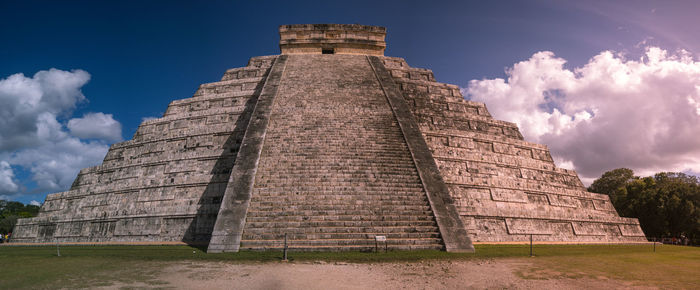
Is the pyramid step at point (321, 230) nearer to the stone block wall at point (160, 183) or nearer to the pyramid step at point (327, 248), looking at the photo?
the pyramid step at point (327, 248)

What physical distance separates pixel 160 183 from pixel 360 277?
9.93 metres

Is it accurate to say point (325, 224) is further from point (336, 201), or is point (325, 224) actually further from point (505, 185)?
point (505, 185)

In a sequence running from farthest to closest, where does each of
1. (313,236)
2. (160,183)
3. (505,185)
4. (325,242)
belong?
(505,185) → (160,183) → (313,236) → (325,242)

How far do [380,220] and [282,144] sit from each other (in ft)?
14.8

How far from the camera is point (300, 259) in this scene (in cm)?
745

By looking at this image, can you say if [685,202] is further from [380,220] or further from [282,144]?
[282,144]

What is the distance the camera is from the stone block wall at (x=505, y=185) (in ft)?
40.3

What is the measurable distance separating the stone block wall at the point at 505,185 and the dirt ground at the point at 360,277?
5.22 m

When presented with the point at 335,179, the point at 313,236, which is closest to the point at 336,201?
the point at 335,179

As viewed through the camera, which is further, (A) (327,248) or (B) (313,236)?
(B) (313,236)

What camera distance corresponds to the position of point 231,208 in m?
9.56

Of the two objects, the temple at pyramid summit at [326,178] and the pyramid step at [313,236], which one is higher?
the temple at pyramid summit at [326,178]

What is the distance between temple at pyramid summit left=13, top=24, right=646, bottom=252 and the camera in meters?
9.46

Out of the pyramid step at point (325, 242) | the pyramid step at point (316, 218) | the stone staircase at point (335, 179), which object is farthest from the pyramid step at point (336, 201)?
the pyramid step at point (325, 242)
